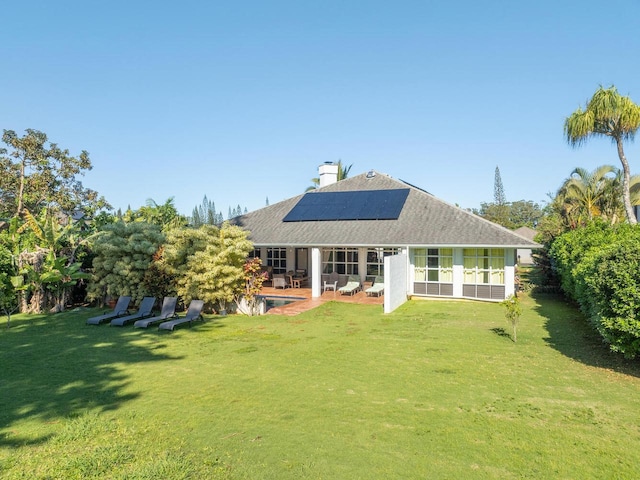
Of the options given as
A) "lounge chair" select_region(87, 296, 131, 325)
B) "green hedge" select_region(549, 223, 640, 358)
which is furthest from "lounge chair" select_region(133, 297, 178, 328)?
"green hedge" select_region(549, 223, 640, 358)

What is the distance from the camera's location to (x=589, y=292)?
34.5 ft

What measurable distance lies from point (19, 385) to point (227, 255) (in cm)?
925

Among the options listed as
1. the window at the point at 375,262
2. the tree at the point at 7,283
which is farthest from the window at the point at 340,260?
the tree at the point at 7,283

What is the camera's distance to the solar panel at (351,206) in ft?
76.3

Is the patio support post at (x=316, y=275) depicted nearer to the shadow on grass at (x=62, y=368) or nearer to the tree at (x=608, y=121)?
the shadow on grass at (x=62, y=368)

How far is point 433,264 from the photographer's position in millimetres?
Answer: 20344

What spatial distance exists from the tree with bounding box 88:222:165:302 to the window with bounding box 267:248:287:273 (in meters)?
9.87

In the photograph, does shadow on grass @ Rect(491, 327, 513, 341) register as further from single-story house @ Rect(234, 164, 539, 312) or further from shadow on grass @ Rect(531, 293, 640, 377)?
single-story house @ Rect(234, 164, 539, 312)

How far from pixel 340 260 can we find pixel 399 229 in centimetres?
→ 515

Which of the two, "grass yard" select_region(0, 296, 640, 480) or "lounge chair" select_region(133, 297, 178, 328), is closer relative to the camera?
"grass yard" select_region(0, 296, 640, 480)

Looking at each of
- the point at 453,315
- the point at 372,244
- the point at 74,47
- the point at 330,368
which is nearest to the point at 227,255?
the point at 372,244

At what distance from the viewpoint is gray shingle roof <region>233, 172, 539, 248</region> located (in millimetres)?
19031

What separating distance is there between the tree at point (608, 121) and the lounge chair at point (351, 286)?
14027mm

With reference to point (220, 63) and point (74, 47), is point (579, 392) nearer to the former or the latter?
point (220, 63)
